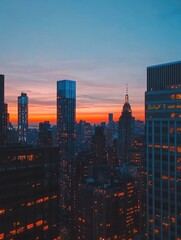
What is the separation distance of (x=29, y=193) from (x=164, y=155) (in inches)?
1605

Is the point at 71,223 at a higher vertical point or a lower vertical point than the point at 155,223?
lower

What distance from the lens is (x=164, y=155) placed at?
309 feet

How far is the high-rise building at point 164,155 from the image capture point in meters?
91.5

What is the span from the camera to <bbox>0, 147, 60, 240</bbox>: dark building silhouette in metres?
71.4

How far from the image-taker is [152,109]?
321 ft

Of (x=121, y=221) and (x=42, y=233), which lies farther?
(x=121, y=221)

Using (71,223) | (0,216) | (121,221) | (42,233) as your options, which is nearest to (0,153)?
(0,216)

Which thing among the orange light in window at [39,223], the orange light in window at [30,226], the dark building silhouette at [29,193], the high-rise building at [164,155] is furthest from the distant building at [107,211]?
the orange light in window at [30,226]

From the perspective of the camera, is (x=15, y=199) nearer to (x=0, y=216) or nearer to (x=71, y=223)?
(x=0, y=216)

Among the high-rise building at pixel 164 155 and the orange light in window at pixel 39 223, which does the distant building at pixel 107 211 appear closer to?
the high-rise building at pixel 164 155

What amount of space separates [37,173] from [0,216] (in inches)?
504

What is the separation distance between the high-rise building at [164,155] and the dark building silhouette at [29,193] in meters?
30.4

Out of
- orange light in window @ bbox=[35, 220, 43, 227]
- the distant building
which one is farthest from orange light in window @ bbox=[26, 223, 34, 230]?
the distant building

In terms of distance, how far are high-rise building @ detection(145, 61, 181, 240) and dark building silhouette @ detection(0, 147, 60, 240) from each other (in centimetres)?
3038
